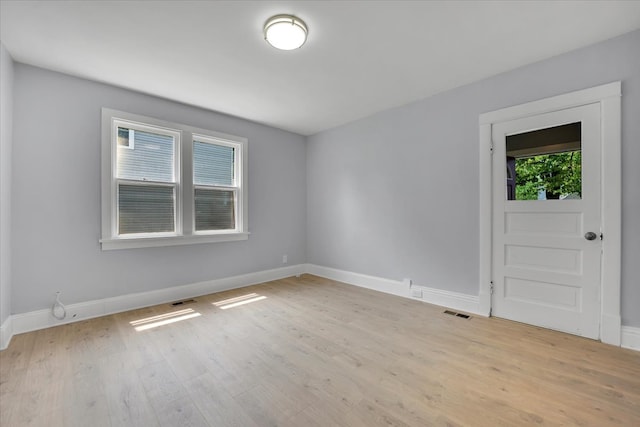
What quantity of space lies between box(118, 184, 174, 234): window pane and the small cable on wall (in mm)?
906

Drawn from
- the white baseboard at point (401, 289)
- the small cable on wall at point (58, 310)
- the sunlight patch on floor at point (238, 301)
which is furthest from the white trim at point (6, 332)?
the white baseboard at point (401, 289)

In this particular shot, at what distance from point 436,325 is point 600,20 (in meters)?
3.02

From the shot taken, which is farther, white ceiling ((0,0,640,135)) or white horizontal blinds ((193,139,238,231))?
white horizontal blinds ((193,139,238,231))

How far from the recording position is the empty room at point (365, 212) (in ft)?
6.04

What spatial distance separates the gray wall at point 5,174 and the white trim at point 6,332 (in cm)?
5

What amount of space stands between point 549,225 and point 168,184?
4.52m

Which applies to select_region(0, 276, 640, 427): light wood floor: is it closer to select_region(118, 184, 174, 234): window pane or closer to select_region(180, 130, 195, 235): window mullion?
select_region(118, 184, 174, 234): window pane

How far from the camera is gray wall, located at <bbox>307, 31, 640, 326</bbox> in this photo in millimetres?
2346

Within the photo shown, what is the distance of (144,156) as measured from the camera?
11.4 ft

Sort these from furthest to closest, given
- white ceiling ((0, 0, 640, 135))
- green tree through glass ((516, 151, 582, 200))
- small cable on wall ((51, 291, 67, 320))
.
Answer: small cable on wall ((51, 291, 67, 320)) < green tree through glass ((516, 151, 582, 200)) < white ceiling ((0, 0, 640, 135))

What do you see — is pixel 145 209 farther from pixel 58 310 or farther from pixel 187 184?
pixel 58 310

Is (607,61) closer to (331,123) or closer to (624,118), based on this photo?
(624,118)

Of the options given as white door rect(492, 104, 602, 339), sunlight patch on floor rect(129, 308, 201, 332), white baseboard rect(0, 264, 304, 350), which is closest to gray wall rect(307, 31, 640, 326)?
white door rect(492, 104, 602, 339)

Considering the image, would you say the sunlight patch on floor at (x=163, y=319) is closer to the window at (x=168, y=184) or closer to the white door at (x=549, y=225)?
the window at (x=168, y=184)
